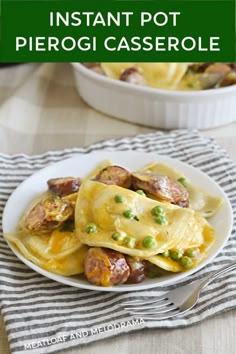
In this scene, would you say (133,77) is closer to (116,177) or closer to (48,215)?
(116,177)

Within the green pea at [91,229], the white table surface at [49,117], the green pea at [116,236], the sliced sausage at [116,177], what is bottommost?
the green pea at [116,236]

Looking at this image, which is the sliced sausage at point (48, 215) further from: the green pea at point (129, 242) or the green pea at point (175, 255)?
the green pea at point (175, 255)

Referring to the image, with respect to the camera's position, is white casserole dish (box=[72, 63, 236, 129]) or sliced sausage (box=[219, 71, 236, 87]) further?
sliced sausage (box=[219, 71, 236, 87])

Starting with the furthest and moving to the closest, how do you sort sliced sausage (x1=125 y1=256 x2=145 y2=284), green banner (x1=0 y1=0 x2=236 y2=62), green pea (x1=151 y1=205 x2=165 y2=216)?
green banner (x1=0 y1=0 x2=236 y2=62), green pea (x1=151 y1=205 x2=165 y2=216), sliced sausage (x1=125 y1=256 x2=145 y2=284)

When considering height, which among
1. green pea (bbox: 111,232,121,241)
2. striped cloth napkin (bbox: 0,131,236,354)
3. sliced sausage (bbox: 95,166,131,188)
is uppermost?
sliced sausage (bbox: 95,166,131,188)

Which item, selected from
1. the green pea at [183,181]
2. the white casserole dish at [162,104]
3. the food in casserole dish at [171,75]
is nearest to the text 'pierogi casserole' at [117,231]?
the green pea at [183,181]

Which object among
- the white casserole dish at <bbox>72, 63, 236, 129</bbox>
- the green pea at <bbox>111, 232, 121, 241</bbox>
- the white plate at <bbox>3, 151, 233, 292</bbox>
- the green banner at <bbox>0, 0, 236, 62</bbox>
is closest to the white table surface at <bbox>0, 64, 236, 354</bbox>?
the white casserole dish at <bbox>72, 63, 236, 129</bbox>

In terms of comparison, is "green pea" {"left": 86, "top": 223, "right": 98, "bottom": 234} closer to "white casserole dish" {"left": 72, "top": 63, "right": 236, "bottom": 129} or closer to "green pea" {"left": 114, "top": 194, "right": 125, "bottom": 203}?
"green pea" {"left": 114, "top": 194, "right": 125, "bottom": 203}
